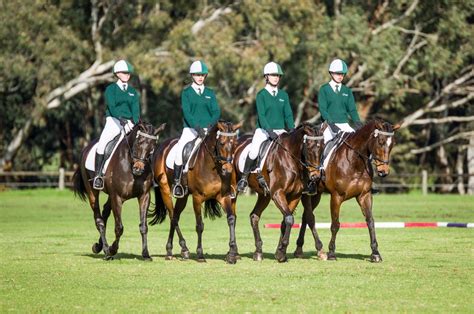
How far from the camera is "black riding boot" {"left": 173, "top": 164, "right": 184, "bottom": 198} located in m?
19.2

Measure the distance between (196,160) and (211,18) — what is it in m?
35.9

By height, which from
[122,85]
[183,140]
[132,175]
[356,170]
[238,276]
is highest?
[122,85]

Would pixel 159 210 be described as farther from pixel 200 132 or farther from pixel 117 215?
pixel 200 132

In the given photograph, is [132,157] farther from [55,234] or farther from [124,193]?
[55,234]

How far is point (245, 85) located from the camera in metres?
57.2

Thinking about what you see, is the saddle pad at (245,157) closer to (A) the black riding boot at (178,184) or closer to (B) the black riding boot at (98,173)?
(A) the black riding boot at (178,184)

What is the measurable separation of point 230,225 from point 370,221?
2.27m

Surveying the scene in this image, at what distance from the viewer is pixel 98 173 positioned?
19.6 metres

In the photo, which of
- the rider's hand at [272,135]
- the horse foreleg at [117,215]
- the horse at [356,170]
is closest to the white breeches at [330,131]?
the horse at [356,170]

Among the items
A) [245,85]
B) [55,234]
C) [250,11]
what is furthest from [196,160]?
[245,85]

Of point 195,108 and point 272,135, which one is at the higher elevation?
point 195,108

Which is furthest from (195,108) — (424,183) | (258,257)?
(424,183)

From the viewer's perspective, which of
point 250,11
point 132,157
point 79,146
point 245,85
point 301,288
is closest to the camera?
point 301,288

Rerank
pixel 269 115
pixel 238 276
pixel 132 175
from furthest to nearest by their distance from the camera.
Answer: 1. pixel 269 115
2. pixel 132 175
3. pixel 238 276
